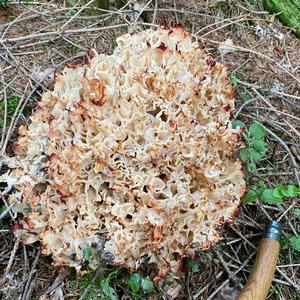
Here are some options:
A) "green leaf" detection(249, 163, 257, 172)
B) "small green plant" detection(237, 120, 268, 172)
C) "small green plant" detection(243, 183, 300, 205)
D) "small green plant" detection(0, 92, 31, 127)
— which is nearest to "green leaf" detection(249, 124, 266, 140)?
"small green plant" detection(237, 120, 268, 172)

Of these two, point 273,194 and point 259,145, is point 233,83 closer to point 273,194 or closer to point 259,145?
point 259,145

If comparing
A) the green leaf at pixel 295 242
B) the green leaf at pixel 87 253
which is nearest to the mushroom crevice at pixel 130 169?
the green leaf at pixel 87 253

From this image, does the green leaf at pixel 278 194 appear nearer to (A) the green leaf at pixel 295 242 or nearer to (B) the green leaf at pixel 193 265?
(A) the green leaf at pixel 295 242

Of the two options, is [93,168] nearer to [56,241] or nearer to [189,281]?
[56,241]

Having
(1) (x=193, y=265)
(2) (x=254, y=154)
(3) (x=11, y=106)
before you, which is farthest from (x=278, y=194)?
(3) (x=11, y=106)

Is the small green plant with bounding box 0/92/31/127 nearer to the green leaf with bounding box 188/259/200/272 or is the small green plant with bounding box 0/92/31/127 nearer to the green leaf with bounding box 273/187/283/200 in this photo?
the green leaf with bounding box 188/259/200/272

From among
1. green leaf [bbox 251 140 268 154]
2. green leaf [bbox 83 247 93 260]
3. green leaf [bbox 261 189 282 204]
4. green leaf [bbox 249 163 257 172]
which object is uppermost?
green leaf [bbox 251 140 268 154]

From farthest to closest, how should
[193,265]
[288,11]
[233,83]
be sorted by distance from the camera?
[288,11] < [233,83] < [193,265]
